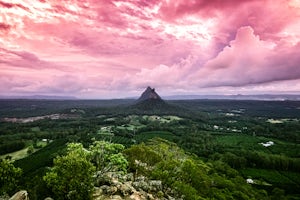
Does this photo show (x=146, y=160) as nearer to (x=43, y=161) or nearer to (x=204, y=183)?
(x=204, y=183)

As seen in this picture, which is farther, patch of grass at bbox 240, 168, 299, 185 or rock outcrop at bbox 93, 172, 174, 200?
patch of grass at bbox 240, 168, 299, 185

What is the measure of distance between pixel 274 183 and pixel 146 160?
365 ft

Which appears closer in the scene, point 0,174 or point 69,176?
point 69,176

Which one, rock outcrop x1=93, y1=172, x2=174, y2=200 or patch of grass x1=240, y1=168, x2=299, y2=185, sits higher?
rock outcrop x1=93, y1=172, x2=174, y2=200

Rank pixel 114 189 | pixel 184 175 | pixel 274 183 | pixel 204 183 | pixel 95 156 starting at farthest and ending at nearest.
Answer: pixel 274 183 → pixel 204 183 → pixel 184 175 → pixel 95 156 → pixel 114 189

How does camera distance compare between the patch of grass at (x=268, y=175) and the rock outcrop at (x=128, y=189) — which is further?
the patch of grass at (x=268, y=175)

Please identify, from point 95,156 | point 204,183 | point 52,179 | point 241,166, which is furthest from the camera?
point 241,166

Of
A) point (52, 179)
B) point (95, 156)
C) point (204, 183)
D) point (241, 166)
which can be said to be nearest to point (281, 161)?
point (241, 166)

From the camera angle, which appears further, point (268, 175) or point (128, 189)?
point (268, 175)

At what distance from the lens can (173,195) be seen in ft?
193

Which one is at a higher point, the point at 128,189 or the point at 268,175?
the point at 128,189

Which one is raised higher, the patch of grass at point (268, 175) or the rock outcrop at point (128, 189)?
the rock outcrop at point (128, 189)

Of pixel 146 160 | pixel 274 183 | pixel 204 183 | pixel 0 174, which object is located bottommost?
pixel 274 183

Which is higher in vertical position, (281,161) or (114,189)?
(114,189)
